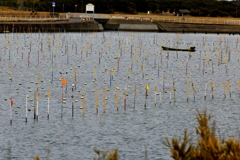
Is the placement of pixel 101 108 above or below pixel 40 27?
below

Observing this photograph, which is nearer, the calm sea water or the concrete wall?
the calm sea water

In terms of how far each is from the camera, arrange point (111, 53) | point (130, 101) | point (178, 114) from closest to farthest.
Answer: point (178, 114) < point (130, 101) < point (111, 53)

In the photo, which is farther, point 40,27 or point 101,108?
point 40,27

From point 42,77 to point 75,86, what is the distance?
1373cm

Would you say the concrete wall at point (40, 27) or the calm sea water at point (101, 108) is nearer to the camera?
the calm sea water at point (101, 108)

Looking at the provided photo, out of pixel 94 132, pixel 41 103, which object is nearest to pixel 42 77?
pixel 41 103

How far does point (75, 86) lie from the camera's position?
7994 cm

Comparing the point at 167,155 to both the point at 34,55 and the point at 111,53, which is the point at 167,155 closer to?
the point at 34,55

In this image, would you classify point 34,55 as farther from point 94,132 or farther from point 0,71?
point 94,132

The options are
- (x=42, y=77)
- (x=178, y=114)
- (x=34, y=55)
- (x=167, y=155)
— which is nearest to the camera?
(x=167, y=155)

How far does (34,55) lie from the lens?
420ft

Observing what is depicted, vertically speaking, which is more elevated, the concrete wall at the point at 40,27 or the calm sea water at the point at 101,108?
the concrete wall at the point at 40,27

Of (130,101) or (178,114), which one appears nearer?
(178,114)

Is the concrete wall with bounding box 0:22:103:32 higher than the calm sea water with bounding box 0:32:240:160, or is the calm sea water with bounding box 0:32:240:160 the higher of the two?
the concrete wall with bounding box 0:22:103:32
